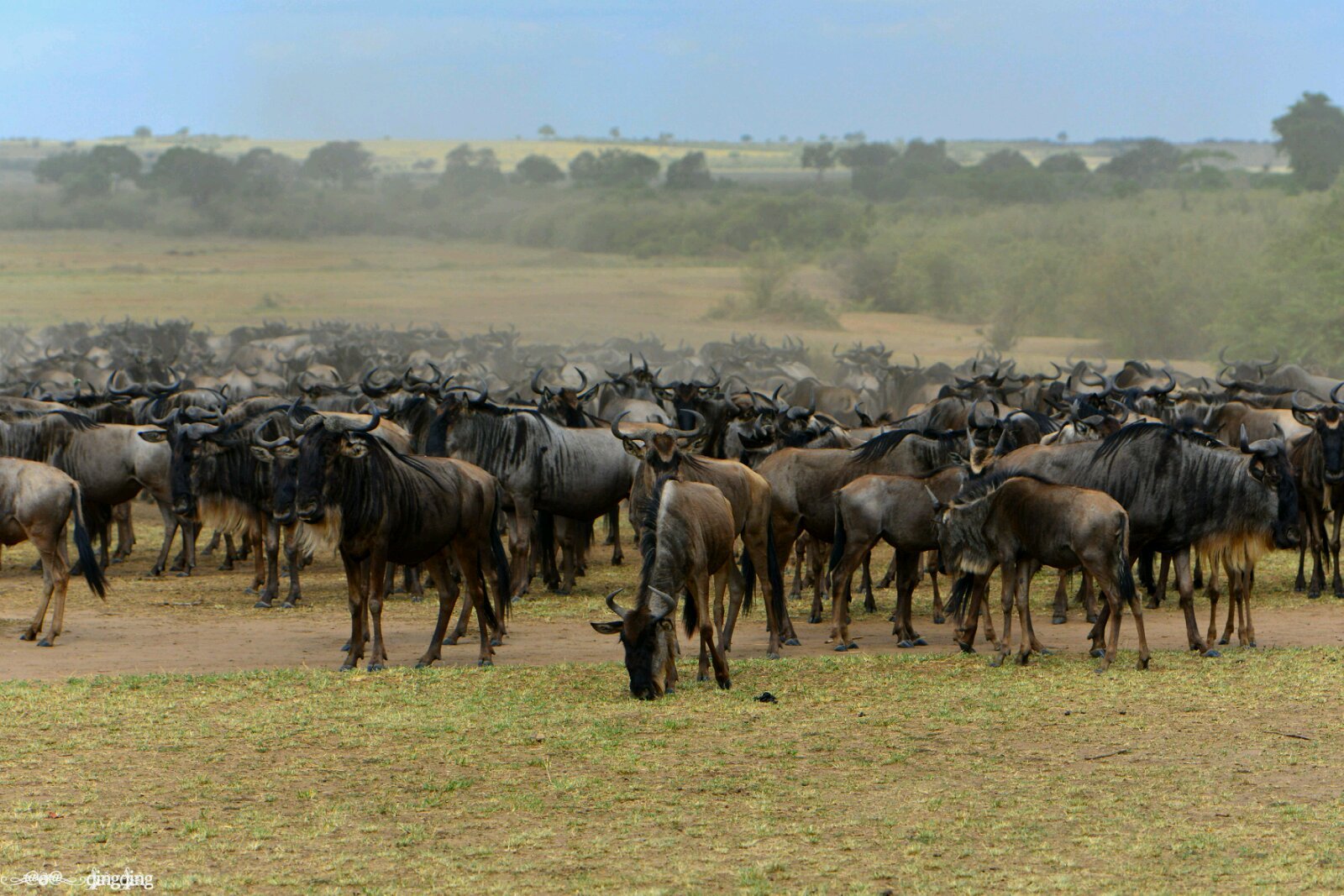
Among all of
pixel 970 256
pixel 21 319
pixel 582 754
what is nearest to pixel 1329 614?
pixel 582 754

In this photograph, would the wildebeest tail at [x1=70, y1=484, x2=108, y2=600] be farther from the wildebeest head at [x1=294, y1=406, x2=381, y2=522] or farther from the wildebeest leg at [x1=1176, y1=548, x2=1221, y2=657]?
the wildebeest leg at [x1=1176, y1=548, x2=1221, y2=657]

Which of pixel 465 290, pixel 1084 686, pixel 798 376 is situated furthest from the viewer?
pixel 465 290

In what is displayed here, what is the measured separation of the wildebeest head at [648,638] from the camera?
32.9 feet

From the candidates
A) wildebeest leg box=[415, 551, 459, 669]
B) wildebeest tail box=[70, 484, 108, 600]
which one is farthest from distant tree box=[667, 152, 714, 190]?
wildebeest leg box=[415, 551, 459, 669]

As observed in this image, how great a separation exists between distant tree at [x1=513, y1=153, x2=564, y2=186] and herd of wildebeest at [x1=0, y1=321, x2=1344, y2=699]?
93.5 m

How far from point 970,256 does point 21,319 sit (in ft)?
119

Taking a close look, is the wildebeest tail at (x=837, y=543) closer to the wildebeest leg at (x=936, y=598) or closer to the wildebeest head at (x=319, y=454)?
the wildebeest leg at (x=936, y=598)

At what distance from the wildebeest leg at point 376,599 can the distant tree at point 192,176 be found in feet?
291

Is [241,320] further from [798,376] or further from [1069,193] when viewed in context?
[1069,193]

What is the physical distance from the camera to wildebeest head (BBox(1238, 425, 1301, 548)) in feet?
39.3

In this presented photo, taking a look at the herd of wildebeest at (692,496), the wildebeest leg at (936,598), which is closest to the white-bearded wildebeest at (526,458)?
the herd of wildebeest at (692,496)

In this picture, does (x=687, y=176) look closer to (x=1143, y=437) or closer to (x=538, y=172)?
(x=538, y=172)

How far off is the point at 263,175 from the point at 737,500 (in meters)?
93.9

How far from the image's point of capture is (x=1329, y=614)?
1405 cm
